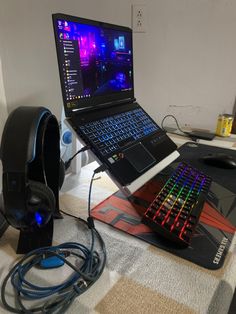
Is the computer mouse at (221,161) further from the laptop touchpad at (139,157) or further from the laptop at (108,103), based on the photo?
the laptop touchpad at (139,157)

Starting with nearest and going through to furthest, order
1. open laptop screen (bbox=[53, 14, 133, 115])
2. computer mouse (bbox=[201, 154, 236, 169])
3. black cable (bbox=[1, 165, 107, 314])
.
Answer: black cable (bbox=[1, 165, 107, 314]), open laptop screen (bbox=[53, 14, 133, 115]), computer mouse (bbox=[201, 154, 236, 169])

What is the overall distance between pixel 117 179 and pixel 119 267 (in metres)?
0.21

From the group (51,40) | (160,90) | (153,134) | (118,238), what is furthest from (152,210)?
(51,40)

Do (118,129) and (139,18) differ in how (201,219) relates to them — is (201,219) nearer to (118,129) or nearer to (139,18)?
(118,129)

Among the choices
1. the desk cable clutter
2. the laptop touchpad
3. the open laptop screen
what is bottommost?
the desk cable clutter

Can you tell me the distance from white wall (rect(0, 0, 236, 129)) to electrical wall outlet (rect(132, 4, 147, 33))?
25 mm

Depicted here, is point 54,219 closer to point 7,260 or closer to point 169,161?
point 7,260

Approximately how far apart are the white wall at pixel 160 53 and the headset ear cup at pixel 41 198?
1029 mm

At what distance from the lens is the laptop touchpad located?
0.68m

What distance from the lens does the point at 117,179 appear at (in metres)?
0.61

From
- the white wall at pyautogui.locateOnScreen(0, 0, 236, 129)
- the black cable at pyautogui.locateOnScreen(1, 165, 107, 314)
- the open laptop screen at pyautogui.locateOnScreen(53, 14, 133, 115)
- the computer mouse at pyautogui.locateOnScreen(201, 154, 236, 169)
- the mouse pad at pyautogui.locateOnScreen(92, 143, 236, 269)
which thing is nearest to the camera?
the black cable at pyautogui.locateOnScreen(1, 165, 107, 314)

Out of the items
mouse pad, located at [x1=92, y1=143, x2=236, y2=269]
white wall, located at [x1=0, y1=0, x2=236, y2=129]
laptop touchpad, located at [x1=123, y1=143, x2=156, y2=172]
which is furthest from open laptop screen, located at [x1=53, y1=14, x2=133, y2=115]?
white wall, located at [x1=0, y1=0, x2=236, y2=129]

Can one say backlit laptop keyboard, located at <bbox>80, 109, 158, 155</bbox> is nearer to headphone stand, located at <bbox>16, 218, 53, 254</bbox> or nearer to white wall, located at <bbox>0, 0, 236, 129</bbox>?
headphone stand, located at <bbox>16, 218, 53, 254</bbox>

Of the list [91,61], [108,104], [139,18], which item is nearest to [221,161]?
[108,104]
